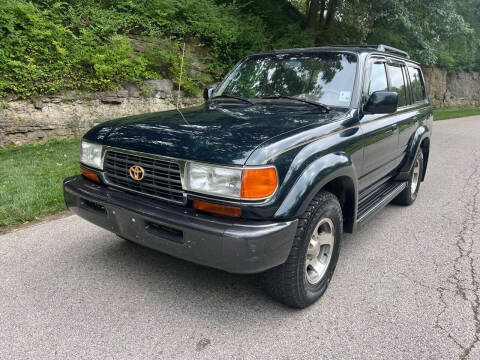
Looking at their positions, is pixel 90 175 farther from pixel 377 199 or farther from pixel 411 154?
pixel 411 154

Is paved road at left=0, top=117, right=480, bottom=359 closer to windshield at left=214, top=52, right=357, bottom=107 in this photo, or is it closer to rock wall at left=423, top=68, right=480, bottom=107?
windshield at left=214, top=52, right=357, bottom=107

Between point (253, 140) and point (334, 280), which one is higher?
point (253, 140)

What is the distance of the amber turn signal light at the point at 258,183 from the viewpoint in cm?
220

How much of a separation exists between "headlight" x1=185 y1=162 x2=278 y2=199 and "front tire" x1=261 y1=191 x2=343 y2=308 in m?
0.39

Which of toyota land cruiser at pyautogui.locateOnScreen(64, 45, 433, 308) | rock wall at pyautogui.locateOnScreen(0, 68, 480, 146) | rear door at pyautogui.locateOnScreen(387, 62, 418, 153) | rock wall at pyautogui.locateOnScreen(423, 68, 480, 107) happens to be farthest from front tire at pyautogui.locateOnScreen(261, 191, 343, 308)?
rock wall at pyautogui.locateOnScreen(423, 68, 480, 107)

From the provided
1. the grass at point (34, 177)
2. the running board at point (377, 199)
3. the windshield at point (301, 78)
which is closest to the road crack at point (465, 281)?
the running board at point (377, 199)

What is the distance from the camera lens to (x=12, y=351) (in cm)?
220

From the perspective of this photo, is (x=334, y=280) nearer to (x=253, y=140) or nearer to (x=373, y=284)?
(x=373, y=284)

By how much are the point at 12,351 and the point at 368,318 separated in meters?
2.29

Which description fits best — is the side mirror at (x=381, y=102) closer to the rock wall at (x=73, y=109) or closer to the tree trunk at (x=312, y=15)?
the rock wall at (x=73, y=109)

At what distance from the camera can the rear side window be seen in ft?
16.0

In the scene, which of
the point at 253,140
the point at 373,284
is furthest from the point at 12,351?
the point at 373,284

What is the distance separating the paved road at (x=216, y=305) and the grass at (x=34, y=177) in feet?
1.58

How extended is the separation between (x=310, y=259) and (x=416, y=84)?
11.7 ft
